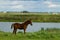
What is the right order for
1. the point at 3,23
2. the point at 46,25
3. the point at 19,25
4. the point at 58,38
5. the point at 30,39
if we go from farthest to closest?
the point at 46,25
the point at 3,23
the point at 19,25
the point at 58,38
the point at 30,39

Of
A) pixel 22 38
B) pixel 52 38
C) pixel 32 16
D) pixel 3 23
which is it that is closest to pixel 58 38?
pixel 52 38

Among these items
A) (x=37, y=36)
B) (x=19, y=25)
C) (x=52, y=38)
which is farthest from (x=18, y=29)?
(x=52, y=38)

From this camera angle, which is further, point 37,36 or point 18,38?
point 37,36

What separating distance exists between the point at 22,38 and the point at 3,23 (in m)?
2.32

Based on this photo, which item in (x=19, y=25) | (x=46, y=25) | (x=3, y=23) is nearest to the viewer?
(x=19, y=25)

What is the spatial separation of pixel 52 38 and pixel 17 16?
2537 millimetres

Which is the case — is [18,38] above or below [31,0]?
below

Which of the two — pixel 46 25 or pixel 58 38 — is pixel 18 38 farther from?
pixel 46 25

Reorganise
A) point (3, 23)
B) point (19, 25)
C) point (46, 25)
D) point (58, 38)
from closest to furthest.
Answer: point (58, 38) < point (19, 25) < point (3, 23) < point (46, 25)

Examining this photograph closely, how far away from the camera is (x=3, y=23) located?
22.3 ft

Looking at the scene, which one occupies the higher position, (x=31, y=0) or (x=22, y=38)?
(x=31, y=0)

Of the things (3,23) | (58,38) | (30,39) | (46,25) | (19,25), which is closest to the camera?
(30,39)

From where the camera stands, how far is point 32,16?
22.5ft

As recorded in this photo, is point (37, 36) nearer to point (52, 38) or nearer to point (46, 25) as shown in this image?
point (52, 38)
